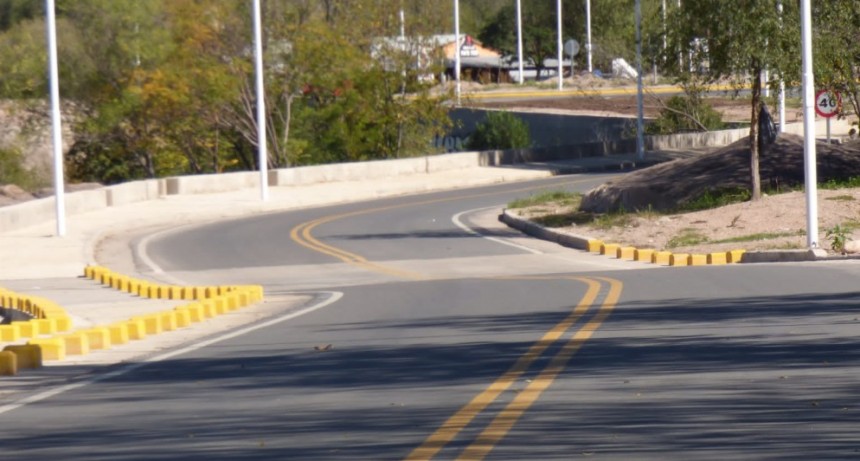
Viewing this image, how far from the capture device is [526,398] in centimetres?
915

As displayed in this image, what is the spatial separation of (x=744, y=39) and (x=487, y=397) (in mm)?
17611

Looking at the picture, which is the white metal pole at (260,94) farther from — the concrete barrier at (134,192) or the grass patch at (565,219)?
the grass patch at (565,219)

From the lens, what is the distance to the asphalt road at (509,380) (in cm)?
770

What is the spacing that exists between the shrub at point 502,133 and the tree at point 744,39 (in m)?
32.8

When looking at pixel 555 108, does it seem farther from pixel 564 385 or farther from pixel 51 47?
pixel 564 385

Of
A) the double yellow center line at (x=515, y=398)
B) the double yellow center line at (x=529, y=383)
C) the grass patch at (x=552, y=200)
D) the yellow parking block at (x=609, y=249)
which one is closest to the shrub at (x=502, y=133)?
the grass patch at (x=552, y=200)

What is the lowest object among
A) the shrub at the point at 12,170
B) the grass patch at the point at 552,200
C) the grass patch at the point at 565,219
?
the grass patch at the point at 565,219

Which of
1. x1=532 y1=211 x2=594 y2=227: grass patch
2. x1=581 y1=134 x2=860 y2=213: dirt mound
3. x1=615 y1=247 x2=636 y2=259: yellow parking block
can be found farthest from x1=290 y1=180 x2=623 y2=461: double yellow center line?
x1=581 y1=134 x2=860 y2=213: dirt mound

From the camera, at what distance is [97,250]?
92.4ft

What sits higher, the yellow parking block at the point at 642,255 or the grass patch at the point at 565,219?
the grass patch at the point at 565,219

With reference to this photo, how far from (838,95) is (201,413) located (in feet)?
76.0

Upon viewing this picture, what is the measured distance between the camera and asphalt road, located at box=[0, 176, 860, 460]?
25.3ft

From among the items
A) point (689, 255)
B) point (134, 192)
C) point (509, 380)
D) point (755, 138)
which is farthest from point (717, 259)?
point (134, 192)

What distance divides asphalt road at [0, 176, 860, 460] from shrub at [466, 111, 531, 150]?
40184 millimetres
